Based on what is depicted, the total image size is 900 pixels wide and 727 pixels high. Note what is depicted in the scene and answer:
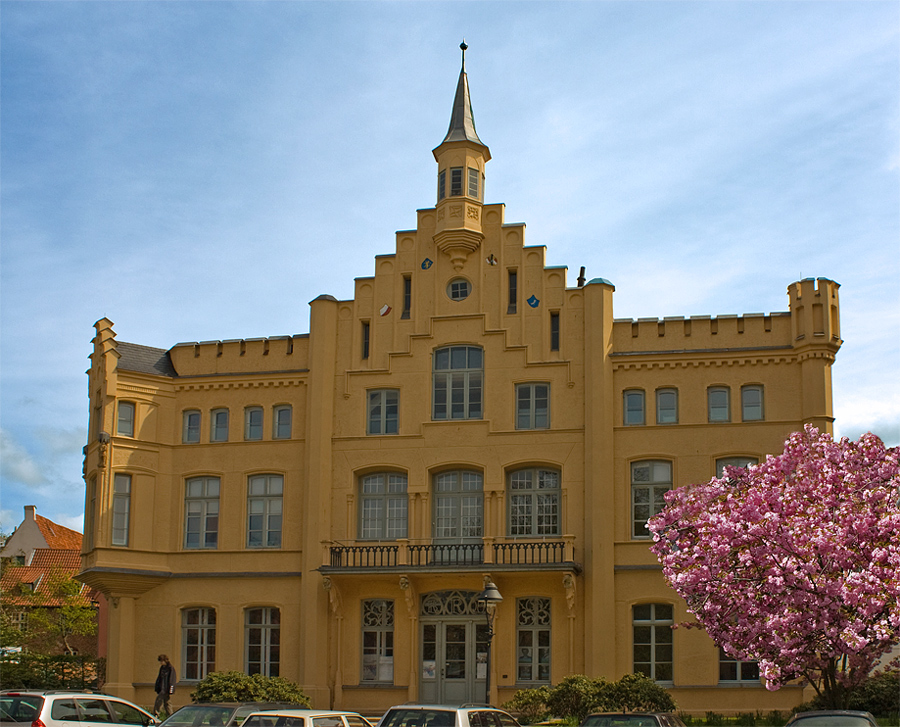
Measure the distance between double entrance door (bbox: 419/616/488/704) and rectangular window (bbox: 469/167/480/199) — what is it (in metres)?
12.7

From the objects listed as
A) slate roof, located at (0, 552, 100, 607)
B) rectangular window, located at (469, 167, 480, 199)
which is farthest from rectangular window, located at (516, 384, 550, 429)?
slate roof, located at (0, 552, 100, 607)

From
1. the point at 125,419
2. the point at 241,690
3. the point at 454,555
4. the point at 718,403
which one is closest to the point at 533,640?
the point at 454,555

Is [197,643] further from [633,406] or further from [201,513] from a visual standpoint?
[633,406]

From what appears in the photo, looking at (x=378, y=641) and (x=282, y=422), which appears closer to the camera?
(x=378, y=641)

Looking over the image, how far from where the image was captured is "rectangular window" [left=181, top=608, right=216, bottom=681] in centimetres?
3559

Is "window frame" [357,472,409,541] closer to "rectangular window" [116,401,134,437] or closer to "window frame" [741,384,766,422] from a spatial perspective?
"rectangular window" [116,401,134,437]

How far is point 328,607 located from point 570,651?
23.2ft

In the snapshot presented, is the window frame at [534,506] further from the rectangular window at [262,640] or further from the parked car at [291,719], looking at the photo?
the parked car at [291,719]

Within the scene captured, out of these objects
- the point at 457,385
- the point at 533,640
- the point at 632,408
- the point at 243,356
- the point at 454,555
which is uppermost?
the point at 243,356

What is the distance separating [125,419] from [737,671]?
19.3 metres

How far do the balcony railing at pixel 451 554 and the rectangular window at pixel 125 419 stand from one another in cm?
727

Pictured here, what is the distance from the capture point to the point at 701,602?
2519cm

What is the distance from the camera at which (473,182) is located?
1459 inches

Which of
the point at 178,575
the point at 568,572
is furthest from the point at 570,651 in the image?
the point at 178,575
